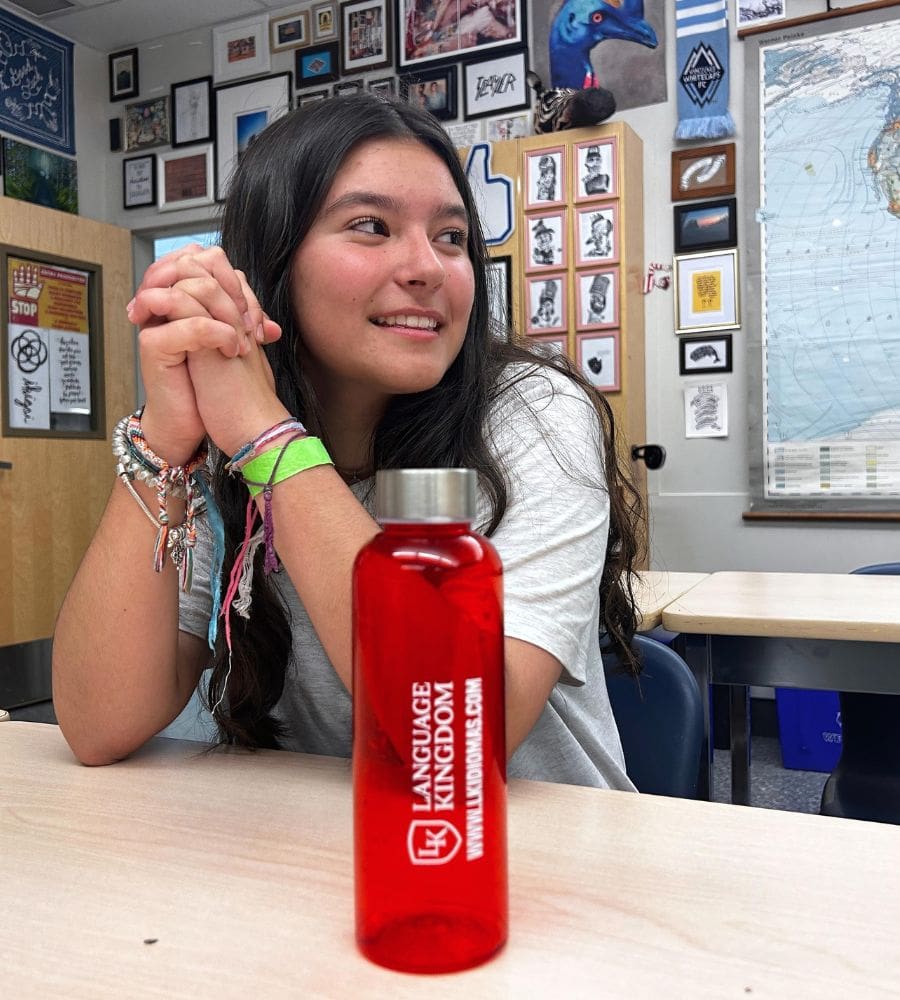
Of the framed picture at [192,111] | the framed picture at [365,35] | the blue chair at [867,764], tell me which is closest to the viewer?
the blue chair at [867,764]

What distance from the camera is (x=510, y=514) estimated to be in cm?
95

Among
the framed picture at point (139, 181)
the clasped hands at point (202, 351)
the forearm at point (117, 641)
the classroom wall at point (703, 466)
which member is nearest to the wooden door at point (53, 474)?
the framed picture at point (139, 181)

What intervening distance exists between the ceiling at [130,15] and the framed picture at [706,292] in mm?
2201

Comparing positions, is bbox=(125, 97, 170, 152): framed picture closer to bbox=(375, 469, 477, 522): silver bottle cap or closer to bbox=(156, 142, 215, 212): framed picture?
bbox=(156, 142, 215, 212): framed picture

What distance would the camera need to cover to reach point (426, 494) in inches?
17.2

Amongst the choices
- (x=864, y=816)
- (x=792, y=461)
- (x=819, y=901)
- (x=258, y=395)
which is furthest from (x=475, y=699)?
(x=792, y=461)

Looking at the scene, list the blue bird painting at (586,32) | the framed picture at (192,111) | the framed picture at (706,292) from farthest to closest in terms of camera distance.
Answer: the framed picture at (192,111) < the blue bird painting at (586,32) < the framed picture at (706,292)

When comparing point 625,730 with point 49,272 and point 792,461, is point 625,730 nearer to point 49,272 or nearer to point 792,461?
point 792,461

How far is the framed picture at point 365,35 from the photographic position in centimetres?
423

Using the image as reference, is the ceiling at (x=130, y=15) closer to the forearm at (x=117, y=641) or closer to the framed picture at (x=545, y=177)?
the framed picture at (x=545, y=177)

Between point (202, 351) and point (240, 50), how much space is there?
168 inches

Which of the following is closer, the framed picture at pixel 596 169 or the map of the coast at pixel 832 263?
the map of the coast at pixel 832 263

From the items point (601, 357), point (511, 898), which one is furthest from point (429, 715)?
point (601, 357)

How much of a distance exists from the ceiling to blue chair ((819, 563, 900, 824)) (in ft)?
12.9
